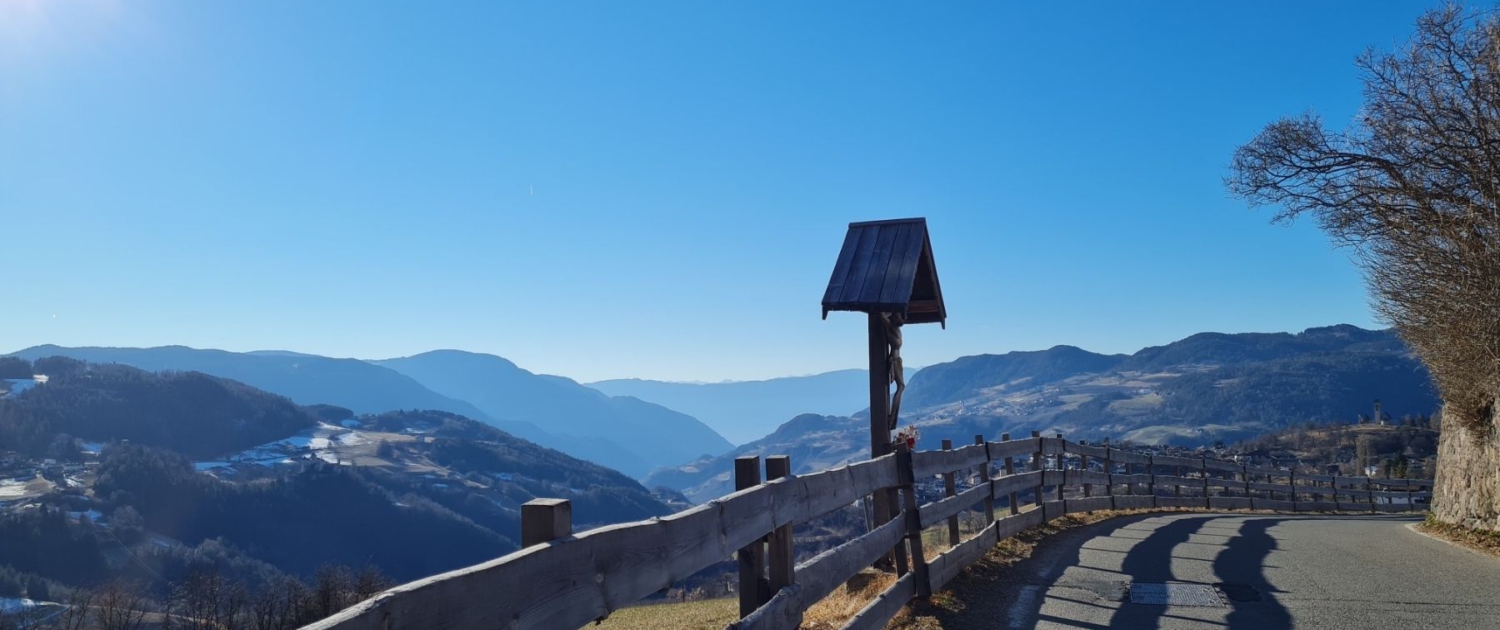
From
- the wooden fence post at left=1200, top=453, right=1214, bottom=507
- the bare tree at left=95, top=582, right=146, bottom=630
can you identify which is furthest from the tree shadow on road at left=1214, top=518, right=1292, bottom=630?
the bare tree at left=95, top=582, right=146, bottom=630

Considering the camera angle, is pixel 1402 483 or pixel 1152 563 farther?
pixel 1402 483

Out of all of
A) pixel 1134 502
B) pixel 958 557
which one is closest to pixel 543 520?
pixel 958 557

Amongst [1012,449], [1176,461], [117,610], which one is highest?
[1012,449]

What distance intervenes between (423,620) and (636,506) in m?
194

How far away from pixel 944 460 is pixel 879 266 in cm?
210

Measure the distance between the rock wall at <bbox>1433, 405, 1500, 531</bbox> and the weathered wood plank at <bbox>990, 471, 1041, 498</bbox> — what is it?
19.9ft

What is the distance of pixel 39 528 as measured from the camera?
118m

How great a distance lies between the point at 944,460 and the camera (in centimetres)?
879

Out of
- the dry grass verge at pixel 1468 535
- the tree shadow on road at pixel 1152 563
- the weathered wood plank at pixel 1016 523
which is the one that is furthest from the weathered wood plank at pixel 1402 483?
the weathered wood plank at pixel 1016 523

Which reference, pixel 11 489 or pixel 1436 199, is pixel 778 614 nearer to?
pixel 1436 199

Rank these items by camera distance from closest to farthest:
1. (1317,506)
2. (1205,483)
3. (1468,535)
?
(1468,535) < (1205,483) < (1317,506)

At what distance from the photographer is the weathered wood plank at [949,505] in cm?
773

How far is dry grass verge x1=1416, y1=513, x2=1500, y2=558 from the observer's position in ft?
37.4

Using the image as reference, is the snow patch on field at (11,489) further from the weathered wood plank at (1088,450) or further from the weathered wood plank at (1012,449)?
the weathered wood plank at (1012,449)
